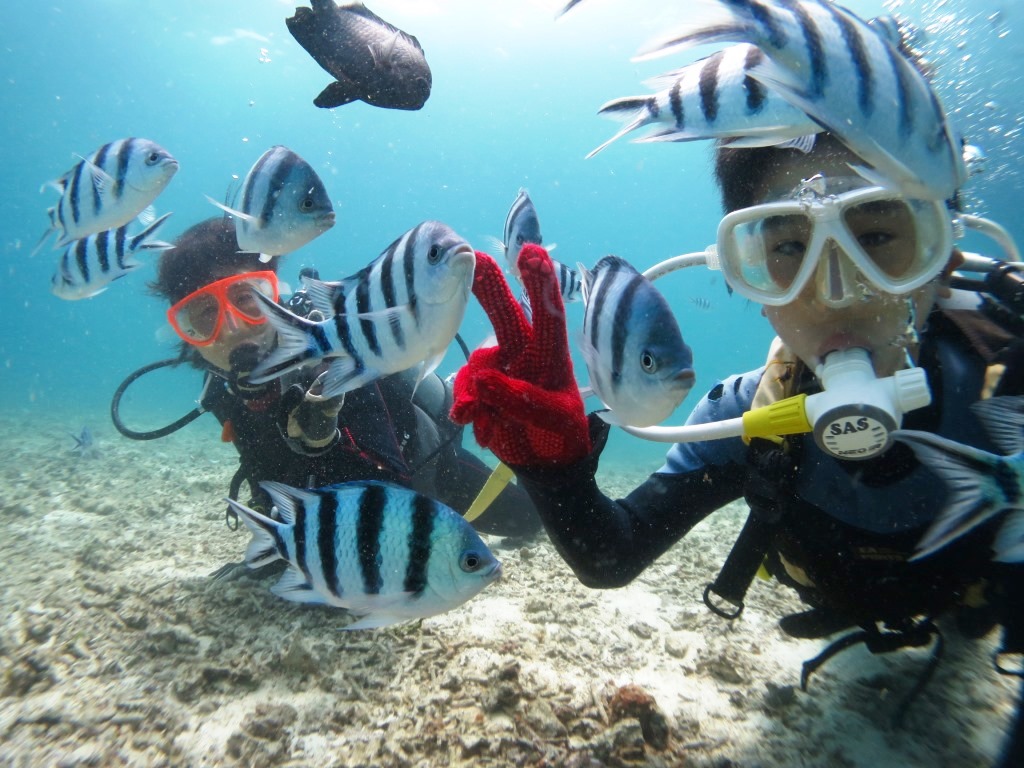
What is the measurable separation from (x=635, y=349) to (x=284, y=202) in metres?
1.76

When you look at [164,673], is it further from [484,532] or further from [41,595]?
[484,532]

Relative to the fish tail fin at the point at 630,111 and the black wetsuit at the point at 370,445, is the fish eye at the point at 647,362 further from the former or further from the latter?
the black wetsuit at the point at 370,445

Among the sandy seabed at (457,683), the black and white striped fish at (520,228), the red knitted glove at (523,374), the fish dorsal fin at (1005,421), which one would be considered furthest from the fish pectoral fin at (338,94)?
the sandy seabed at (457,683)

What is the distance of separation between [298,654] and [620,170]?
8243 centimetres

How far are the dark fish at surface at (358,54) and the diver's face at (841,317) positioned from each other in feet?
5.39

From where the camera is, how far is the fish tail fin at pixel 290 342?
153cm

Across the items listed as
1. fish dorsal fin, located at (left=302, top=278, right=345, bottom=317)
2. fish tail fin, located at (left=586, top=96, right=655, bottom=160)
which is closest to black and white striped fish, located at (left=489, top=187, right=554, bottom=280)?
fish tail fin, located at (left=586, top=96, right=655, bottom=160)

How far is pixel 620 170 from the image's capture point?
249 feet

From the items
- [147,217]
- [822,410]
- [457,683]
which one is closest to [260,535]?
[457,683]

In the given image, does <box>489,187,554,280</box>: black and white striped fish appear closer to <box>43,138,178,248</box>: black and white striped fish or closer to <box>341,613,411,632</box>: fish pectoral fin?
<box>341,613,411,632</box>: fish pectoral fin

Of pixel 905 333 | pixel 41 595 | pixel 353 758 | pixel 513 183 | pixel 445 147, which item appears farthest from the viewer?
pixel 513 183

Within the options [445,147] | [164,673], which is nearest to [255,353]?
[164,673]

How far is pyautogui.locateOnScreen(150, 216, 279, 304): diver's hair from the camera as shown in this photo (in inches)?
183

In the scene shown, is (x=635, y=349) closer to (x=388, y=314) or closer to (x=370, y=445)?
(x=388, y=314)
